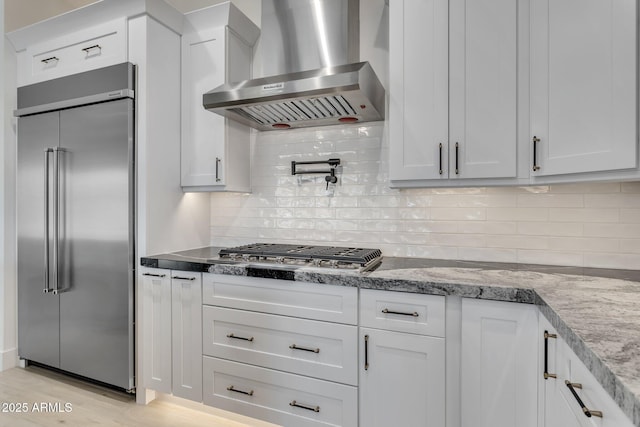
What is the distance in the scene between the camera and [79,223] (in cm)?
245

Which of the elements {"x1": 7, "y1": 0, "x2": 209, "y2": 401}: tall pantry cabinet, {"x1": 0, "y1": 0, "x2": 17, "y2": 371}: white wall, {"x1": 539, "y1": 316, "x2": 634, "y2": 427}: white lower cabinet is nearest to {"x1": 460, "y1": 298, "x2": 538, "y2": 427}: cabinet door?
{"x1": 539, "y1": 316, "x2": 634, "y2": 427}: white lower cabinet

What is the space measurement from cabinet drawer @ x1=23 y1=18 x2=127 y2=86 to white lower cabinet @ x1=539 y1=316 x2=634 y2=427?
2.83 metres

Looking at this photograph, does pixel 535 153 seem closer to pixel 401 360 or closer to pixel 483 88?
pixel 483 88

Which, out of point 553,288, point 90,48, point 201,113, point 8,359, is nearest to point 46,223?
point 8,359

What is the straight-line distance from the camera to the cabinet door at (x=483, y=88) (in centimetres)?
175

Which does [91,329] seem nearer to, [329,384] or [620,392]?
[329,384]

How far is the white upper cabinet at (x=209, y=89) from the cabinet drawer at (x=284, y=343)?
3.11ft

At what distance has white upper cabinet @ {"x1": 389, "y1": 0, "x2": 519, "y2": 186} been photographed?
1759mm

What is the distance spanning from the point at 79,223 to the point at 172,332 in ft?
3.38

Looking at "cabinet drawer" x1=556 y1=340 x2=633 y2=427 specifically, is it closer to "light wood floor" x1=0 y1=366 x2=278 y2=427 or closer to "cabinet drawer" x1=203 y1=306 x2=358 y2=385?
"cabinet drawer" x1=203 y1=306 x2=358 y2=385

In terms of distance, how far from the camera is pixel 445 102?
1.87 m

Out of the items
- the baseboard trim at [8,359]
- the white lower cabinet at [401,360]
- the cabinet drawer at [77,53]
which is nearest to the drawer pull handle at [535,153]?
the white lower cabinet at [401,360]

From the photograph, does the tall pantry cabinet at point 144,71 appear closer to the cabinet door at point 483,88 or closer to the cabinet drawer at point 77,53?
the cabinet drawer at point 77,53

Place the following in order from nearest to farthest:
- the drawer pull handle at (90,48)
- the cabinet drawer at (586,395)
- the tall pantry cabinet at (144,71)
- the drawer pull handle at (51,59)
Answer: the cabinet drawer at (586,395) → the tall pantry cabinet at (144,71) → the drawer pull handle at (90,48) → the drawer pull handle at (51,59)
